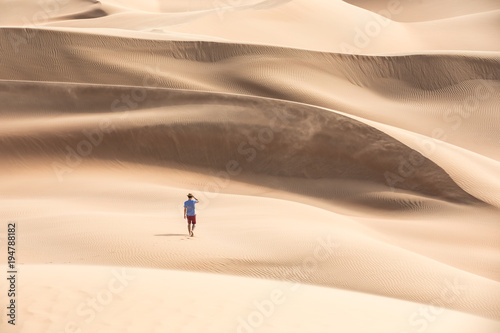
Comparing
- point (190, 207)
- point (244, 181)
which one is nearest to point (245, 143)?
point (244, 181)

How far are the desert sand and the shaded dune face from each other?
4cm

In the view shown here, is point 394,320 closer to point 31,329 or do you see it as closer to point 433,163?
point 31,329

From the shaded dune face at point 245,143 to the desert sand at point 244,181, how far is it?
0.04 m

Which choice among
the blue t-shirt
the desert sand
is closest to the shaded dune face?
the desert sand

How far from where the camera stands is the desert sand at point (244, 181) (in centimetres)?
743

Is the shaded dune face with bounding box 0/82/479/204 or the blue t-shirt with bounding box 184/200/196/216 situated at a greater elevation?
the shaded dune face with bounding box 0/82/479/204

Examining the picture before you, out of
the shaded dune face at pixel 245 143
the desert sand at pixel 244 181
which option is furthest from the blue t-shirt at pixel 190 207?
the shaded dune face at pixel 245 143

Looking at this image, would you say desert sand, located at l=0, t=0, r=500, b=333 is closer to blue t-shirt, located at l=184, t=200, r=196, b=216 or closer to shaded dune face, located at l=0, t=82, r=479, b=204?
shaded dune face, located at l=0, t=82, r=479, b=204

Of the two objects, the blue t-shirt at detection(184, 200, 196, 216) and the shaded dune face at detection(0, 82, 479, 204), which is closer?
the blue t-shirt at detection(184, 200, 196, 216)

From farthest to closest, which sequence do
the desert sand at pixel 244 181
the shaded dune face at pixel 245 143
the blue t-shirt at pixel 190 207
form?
the shaded dune face at pixel 245 143 → the blue t-shirt at pixel 190 207 → the desert sand at pixel 244 181

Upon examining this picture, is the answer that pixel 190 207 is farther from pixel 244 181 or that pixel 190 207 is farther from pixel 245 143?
pixel 245 143

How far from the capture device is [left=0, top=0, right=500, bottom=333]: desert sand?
24.4 ft

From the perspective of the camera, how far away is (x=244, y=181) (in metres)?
14.5

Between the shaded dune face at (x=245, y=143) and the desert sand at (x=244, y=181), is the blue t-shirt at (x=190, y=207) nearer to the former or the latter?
the desert sand at (x=244, y=181)
